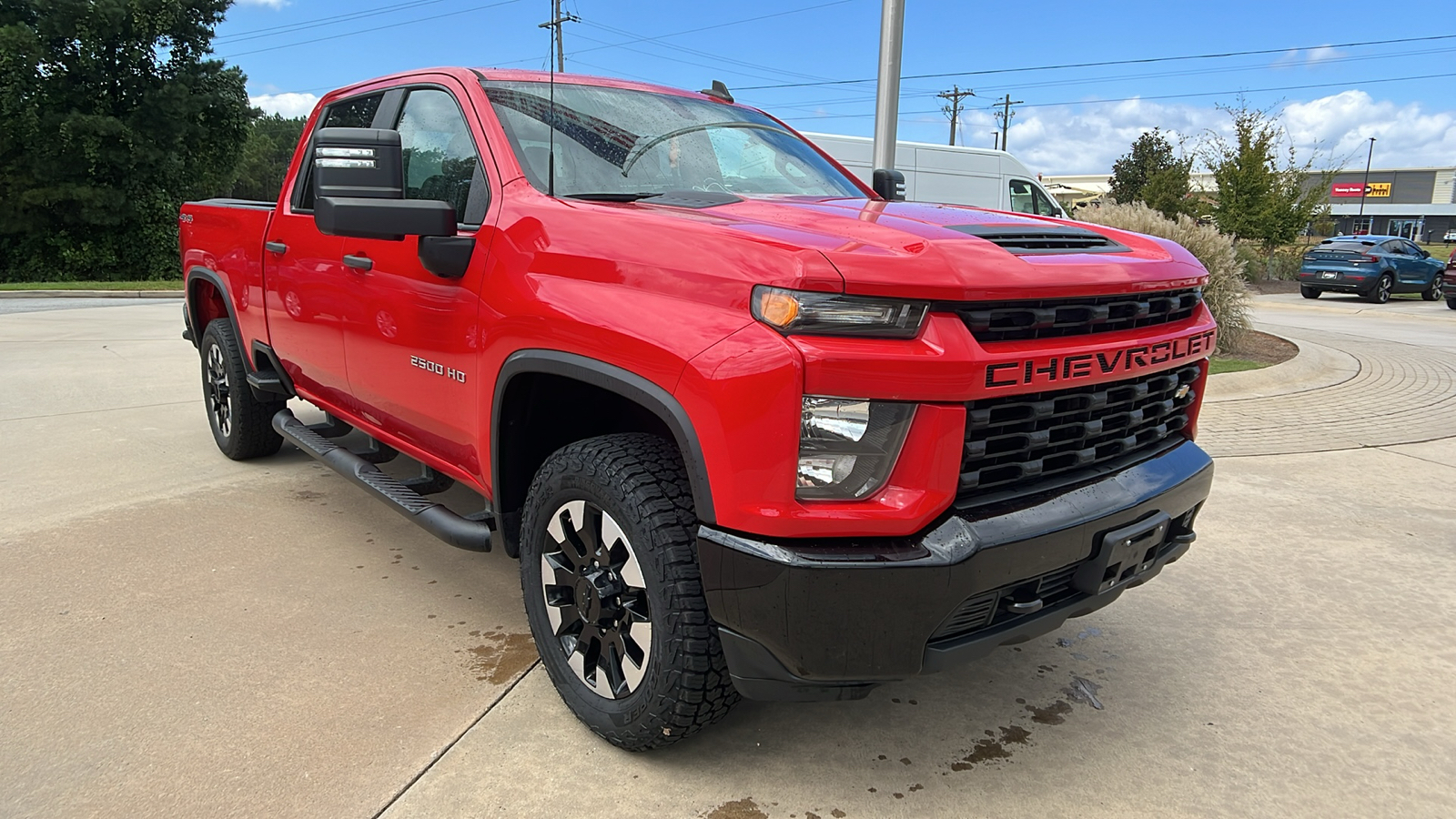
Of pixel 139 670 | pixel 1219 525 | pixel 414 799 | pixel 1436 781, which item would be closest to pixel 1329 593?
pixel 1219 525

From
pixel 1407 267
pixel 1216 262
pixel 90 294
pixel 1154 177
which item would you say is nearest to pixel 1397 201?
pixel 1154 177

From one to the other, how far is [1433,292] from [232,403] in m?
25.5

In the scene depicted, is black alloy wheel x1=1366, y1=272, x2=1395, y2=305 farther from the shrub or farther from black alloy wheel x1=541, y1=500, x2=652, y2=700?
black alloy wheel x1=541, y1=500, x2=652, y2=700

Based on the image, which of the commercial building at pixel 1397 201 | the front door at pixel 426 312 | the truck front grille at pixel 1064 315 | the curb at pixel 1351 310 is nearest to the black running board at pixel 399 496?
the front door at pixel 426 312

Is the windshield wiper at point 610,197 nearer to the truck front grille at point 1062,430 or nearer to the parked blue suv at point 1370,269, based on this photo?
the truck front grille at point 1062,430

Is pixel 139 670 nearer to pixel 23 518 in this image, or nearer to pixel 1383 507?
pixel 23 518

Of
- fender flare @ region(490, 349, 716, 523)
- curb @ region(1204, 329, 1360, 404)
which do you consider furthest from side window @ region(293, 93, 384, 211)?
curb @ region(1204, 329, 1360, 404)

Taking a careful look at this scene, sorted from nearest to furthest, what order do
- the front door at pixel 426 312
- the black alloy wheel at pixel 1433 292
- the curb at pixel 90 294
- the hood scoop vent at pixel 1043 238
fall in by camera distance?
the hood scoop vent at pixel 1043 238 < the front door at pixel 426 312 < the curb at pixel 90 294 < the black alloy wheel at pixel 1433 292

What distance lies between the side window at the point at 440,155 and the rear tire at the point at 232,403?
213 centimetres

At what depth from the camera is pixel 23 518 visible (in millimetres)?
4301

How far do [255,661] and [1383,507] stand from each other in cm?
534

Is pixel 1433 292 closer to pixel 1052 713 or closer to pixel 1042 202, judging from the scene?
pixel 1042 202

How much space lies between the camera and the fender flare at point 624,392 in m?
2.11

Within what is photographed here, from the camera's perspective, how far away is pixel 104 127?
25.8 m
